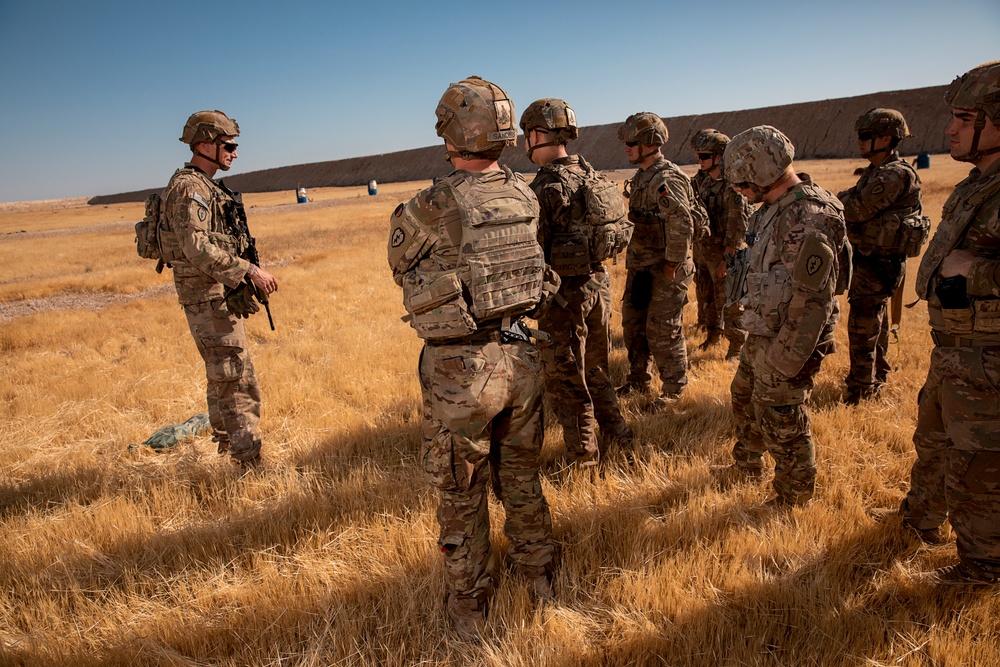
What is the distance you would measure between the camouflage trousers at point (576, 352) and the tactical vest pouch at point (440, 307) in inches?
60.9

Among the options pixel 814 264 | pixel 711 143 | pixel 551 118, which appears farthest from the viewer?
pixel 711 143

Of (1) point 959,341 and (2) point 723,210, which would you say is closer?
(1) point 959,341

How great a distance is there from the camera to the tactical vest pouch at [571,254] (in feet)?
12.5

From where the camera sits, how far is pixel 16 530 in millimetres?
3643

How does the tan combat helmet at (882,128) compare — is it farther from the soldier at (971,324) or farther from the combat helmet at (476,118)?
the combat helmet at (476,118)

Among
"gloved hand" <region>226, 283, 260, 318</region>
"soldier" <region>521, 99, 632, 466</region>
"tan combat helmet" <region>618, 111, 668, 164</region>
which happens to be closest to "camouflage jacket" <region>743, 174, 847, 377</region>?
"soldier" <region>521, 99, 632, 466</region>

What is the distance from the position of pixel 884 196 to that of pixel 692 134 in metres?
50.6

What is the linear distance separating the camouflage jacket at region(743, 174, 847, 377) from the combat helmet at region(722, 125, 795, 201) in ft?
0.46

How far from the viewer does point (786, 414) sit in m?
3.23

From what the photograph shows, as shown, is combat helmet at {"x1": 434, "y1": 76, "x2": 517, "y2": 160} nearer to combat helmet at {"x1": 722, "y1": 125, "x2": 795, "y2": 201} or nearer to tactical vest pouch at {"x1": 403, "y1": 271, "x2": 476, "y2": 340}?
tactical vest pouch at {"x1": 403, "y1": 271, "x2": 476, "y2": 340}

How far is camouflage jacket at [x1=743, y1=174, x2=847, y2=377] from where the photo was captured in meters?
2.82

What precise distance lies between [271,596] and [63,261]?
18840mm

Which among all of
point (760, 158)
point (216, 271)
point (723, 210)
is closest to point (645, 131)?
point (760, 158)

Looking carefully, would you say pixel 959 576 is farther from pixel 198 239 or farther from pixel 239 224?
pixel 239 224
